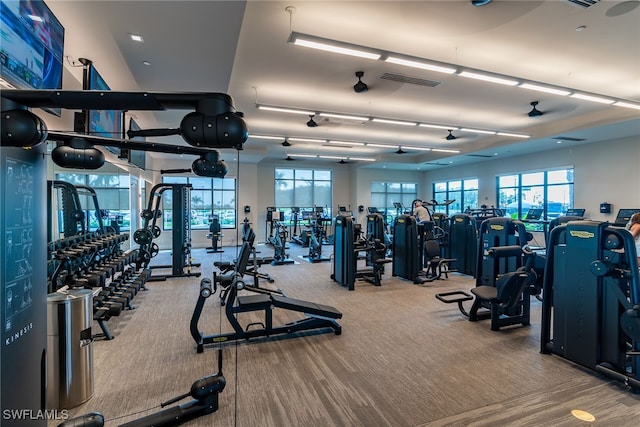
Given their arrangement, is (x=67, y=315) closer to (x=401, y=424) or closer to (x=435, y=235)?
(x=401, y=424)

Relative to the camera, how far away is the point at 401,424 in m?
2.15

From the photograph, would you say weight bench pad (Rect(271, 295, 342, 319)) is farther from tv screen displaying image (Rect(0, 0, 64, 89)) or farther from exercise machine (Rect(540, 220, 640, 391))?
tv screen displaying image (Rect(0, 0, 64, 89))

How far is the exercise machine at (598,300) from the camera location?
8.35 feet

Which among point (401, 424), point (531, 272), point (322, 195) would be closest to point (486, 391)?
point (401, 424)

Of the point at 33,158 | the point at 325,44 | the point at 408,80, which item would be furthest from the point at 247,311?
the point at 408,80

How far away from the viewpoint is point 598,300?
8.98 feet

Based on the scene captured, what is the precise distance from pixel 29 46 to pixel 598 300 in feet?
17.3

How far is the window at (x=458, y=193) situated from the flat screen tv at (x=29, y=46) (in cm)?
1343

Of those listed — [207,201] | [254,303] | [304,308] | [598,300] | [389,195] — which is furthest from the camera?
[389,195]

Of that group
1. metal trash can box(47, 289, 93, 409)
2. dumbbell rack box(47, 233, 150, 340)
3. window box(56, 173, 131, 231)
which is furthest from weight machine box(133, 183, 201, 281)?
metal trash can box(47, 289, 93, 409)

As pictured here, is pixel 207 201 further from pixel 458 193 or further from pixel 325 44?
pixel 458 193

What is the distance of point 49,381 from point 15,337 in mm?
1168

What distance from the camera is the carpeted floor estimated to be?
7.39ft

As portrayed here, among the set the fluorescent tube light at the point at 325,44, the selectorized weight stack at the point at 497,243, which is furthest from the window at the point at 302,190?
the fluorescent tube light at the point at 325,44
